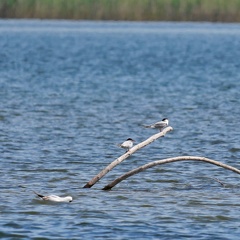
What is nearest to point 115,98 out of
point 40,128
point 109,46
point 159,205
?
point 40,128

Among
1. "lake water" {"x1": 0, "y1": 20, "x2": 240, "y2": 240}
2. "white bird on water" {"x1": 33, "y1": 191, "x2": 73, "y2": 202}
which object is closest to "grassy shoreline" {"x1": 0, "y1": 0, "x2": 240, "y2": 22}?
"lake water" {"x1": 0, "y1": 20, "x2": 240, "y2": 240}

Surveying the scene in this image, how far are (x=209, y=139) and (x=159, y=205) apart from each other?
733 centimetres

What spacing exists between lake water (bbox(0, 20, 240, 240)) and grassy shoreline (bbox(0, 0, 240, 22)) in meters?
22.3

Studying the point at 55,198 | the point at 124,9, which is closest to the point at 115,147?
the point at 55,198

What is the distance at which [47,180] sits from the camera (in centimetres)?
1631

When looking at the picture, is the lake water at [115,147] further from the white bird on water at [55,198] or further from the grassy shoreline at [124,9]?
the grassy shoreline at [124,9]

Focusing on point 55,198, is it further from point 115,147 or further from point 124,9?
point 124,9

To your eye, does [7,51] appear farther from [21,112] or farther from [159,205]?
[159,205]

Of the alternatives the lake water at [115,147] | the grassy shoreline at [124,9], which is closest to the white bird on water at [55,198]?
the lake water at [115,147]

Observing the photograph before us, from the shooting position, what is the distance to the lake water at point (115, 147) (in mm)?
13195

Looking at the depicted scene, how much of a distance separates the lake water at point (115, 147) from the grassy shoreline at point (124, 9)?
73.2 ft

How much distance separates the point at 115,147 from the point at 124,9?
53772mm

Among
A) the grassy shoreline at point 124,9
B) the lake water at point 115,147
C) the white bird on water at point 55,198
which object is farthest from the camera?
the grassy shoreline at point 124,9

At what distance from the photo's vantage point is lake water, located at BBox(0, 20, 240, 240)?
43.3 ft
